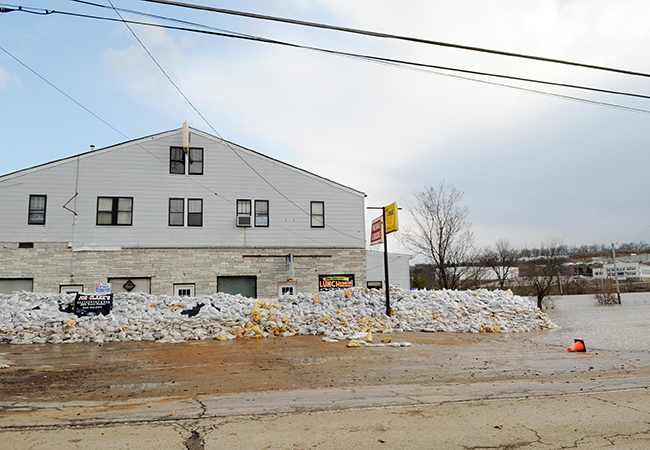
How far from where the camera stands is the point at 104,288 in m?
18.7

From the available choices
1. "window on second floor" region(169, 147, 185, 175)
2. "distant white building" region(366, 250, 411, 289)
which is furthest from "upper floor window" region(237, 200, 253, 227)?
"distant white building" region(366, 250, 411, 289)

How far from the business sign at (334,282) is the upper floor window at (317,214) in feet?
9.63

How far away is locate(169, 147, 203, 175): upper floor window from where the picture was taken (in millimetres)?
24562

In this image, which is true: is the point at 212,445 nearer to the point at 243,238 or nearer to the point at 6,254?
the point at 243,238

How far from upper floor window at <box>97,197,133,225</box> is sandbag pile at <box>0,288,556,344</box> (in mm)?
5866

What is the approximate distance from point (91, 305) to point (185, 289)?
6.82 metres

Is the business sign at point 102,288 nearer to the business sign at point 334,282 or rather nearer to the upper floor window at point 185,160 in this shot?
the upper floor window at point 185,160

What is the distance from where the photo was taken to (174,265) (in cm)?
2358

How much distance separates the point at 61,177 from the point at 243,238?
31.6 ft

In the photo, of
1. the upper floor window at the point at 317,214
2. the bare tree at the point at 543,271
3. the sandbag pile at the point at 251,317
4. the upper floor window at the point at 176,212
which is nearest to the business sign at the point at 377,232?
the sandbag pile at the point at 251,317

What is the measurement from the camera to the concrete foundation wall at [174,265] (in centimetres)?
2228

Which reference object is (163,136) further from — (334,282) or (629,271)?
(629,271)

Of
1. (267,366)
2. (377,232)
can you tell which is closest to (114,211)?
(377,232)

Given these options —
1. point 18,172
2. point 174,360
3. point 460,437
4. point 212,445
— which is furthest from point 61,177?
point 460,437
